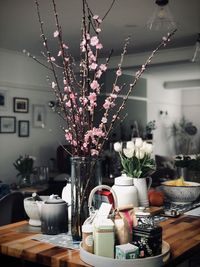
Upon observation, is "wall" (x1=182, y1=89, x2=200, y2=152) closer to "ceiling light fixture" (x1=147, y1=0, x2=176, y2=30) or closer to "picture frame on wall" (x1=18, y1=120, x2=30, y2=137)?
"picture frame on wall" (x1=18, y1=120, x2=30, y2=137)

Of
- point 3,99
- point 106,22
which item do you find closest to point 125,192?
point 106,22

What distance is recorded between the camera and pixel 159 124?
10383 millimetres

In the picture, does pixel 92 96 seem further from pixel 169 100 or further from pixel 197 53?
pixel 169 100

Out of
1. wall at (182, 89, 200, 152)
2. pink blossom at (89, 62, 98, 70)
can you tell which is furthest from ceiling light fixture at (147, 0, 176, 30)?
wall at (182, 89, 200, 152)

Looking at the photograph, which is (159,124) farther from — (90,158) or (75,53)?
(90,158)

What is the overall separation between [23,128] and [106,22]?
9.20 feet

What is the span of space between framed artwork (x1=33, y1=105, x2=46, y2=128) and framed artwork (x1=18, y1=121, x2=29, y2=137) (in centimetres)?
20

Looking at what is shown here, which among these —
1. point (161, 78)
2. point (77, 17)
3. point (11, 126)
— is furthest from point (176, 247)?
point (161, 78)

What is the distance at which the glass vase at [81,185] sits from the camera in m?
1.67

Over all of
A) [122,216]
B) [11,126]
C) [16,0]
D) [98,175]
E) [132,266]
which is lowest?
[132,266]

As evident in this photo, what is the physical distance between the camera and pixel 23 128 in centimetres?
675

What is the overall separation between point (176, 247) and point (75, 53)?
221 inches

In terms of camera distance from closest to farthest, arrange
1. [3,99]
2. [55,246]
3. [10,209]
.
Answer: [55,246] → [10,209] → [3,99]

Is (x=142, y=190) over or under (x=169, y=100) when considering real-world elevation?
under
